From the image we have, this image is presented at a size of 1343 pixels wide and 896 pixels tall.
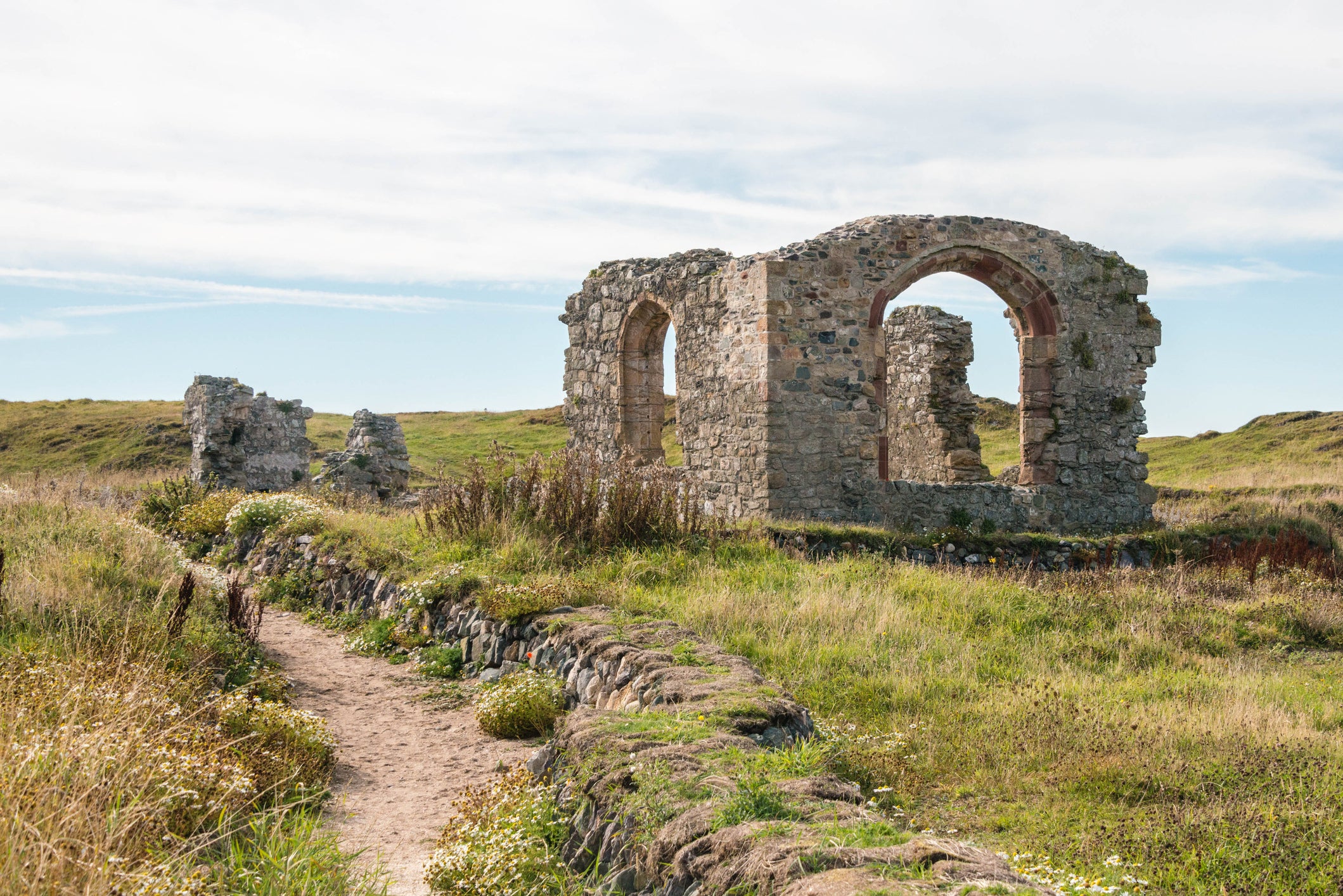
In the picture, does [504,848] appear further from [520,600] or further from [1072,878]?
[520,600]

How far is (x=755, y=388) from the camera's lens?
13.4 m

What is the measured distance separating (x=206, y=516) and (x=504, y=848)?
11.8 metres

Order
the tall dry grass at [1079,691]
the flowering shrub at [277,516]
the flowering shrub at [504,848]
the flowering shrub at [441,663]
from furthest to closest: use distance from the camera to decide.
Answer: the flowering shrub at [277,516], the flowering shrub at [441,663], the tall dry grass at [1079,691], the flowering shrub at [504,848]

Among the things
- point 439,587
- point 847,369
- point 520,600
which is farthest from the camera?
point 847,369

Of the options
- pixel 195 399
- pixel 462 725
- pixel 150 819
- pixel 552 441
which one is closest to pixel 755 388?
pixel 462 725

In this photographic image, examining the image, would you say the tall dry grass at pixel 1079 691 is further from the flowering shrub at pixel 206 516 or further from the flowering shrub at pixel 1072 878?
the flowering shrub at pixel 206 516

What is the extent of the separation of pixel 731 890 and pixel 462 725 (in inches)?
160

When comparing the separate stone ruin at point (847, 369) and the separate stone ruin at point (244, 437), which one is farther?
the separate stone ruin at point (244, 437)

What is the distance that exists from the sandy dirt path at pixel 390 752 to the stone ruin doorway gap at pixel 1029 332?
8.67 meters

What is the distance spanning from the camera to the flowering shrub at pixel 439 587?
345 inches

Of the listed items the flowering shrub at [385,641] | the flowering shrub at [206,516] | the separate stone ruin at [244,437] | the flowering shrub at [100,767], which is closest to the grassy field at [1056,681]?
the flowering shrub at [385,641]

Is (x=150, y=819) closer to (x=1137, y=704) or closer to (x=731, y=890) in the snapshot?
(x=731, y=890)

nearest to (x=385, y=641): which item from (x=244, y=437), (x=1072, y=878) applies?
(x=1072, y=878)

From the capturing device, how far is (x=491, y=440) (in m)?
24.2
